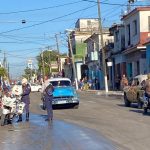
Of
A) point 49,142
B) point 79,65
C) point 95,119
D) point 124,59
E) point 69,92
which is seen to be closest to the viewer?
point 49,142

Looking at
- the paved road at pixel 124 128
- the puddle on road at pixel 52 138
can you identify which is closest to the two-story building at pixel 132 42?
the paved road at pixel 124 128

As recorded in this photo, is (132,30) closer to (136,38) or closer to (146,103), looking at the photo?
(136,38)

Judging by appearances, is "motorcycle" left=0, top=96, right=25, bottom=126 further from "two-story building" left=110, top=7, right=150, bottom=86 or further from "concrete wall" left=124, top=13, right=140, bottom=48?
"concrete wall" left=124, top=13, right=140, bottom=48

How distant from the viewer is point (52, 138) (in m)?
16.2

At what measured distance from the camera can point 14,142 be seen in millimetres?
15578

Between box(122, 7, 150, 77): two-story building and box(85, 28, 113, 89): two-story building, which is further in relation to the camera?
box(85, 28, 113, 89): two-story building

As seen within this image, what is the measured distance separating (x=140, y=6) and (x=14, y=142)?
38.8 m

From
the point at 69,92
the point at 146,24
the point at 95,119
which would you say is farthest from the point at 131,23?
the point at 95,119

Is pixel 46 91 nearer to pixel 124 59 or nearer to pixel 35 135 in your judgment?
pixel 35 135

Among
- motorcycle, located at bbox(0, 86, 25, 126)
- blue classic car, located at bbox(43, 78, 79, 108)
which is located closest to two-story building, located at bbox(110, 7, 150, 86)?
blue classic car, located at bbox(43, 78, 79, 108)

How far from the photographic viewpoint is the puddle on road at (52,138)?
14.2 m

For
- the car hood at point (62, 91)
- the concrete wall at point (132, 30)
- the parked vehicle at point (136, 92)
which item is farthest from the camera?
the concrete wall at point (132, 30)

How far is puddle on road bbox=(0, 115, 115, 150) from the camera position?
14.2 m

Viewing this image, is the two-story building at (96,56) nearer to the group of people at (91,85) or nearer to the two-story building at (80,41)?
the group of people at (91,85)
